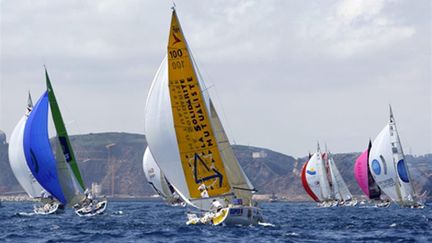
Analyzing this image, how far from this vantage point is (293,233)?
5009 cm

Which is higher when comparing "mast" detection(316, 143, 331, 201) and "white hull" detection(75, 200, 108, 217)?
"mast" detection(316, 143, 331, 201)

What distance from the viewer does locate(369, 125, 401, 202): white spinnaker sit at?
314 feet

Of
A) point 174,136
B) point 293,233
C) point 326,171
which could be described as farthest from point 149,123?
point 326,171

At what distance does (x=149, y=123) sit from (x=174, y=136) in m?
1.43

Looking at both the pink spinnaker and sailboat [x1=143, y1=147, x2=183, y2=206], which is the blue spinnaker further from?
the pink spinnaker

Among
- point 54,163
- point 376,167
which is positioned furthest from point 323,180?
point 54,163

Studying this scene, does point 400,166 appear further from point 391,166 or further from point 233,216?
point 233,216

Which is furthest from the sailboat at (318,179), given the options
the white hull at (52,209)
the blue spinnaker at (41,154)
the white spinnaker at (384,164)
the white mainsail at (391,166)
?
the blue spinnaker at (41,154)

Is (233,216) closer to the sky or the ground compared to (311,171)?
closer to the ground

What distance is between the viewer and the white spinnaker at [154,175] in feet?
365

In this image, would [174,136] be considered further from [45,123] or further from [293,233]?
[45,123]

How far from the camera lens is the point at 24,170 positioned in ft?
250

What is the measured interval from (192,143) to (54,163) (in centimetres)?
2302

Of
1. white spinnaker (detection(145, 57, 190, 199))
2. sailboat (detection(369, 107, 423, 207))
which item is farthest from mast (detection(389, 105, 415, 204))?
white spinnaker (detection(145, 57, 190, 199))
